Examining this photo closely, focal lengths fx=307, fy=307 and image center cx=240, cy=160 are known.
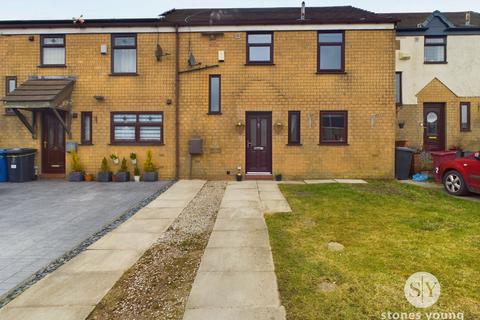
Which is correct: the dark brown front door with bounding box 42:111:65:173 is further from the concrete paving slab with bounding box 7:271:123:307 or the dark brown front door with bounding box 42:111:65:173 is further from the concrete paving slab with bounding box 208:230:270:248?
the concrete paving slab with bounding box 7:271:123:307

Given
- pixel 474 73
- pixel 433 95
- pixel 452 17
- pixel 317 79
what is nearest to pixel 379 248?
pixel 317 79

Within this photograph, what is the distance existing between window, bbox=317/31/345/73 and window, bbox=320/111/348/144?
69.5 inches

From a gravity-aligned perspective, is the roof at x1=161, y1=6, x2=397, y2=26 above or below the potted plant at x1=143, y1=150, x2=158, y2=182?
above

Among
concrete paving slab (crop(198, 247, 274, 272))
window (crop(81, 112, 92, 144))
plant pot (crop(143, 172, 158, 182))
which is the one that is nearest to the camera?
concrete paving slab (crop(198, 247, 274, 272))

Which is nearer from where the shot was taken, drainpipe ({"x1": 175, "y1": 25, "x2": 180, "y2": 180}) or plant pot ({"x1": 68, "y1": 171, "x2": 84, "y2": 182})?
plant pot ({"x1": 68, "y1": 171, "x2": 84, "y2": 182})

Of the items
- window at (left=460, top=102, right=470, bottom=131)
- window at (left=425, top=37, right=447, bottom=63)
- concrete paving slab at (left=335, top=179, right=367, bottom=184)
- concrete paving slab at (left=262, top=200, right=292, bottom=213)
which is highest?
window at (left=425, top=37, right=447, bottom=63)

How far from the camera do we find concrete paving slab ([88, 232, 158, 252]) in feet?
15.9

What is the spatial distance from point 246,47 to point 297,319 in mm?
11022

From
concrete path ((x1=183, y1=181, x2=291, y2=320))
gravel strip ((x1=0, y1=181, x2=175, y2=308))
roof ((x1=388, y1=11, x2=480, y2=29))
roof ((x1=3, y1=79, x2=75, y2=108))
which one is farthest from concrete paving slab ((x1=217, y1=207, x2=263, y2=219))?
roof ((x1=388, y1=11, x2=480, y2=29))

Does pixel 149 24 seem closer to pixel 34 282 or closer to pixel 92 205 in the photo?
pixel 92 205

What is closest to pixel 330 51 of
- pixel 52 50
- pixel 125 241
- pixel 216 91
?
pixel 216 91

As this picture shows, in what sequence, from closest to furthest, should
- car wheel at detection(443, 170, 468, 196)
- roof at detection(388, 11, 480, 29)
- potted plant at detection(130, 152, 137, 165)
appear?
1. car wheel at detection(443, 170, 468, 196)
2. potted plant at detection(130, 152, 137, 165)
3. roof at detection(388, 11, 480, 29)

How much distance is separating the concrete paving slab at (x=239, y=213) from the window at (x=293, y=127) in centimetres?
550

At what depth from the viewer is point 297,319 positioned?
9.21 feet
